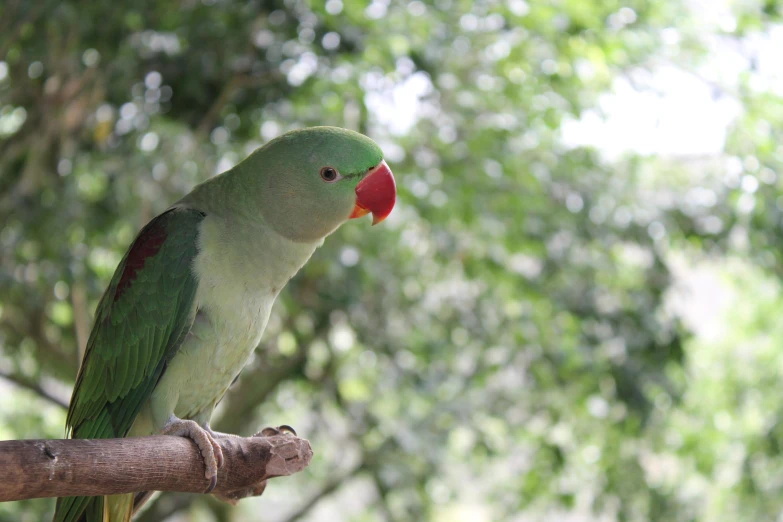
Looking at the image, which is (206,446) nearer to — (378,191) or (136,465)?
(136,465)

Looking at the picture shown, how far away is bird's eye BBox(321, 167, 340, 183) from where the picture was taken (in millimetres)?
1559

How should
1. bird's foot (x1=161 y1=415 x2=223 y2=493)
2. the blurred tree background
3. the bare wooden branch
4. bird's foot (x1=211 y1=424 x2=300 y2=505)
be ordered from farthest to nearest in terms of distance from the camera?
the blurred tree background, bird's foot (x1=211 y1=424 x2=300 y2=505), bird's foot (x1=161 y1=415 x2=223 y2=493), the bare wooden branch

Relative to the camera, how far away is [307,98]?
8.74 ft

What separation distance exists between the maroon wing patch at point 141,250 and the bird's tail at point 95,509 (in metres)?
0.43

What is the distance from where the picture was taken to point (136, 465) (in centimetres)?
126

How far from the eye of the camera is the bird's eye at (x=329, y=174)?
5.11 feet

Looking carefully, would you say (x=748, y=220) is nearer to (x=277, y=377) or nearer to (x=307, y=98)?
(x=307, y=98)

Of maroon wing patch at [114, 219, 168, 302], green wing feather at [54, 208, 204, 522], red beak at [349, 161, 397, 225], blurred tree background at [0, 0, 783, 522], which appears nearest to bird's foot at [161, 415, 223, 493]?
green wing feather at [54, 208, 204, 522]

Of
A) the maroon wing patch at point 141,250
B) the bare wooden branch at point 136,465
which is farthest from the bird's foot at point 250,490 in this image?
the maroon wing patch at point 141,250

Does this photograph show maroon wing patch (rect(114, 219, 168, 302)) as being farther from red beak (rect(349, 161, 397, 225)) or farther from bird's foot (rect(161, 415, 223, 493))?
red beak (rect(349, 161, 397, 225))

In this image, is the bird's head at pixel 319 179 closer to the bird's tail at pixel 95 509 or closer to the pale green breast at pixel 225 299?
the pale green breast at pixel 225 299

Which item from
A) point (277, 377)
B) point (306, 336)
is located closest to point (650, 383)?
point (306, 336)

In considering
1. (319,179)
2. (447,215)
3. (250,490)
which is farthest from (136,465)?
(447,215)

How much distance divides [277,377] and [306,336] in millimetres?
554
